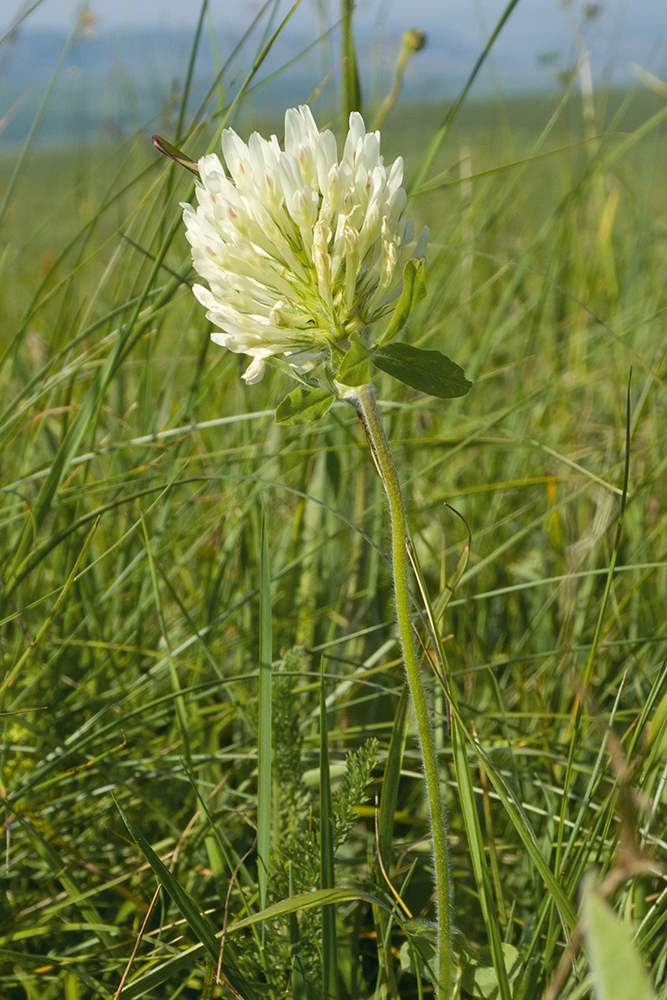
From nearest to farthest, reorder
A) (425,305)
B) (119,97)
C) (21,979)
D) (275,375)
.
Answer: (21,979) → (275,375) → (425,305) → (119,97)

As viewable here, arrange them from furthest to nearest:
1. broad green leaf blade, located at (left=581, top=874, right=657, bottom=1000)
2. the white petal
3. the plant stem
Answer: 1. the white petal
2. the plant stem
3. broad green leaf blade, located at (left=581, top=874, right=657, bottom=1000)

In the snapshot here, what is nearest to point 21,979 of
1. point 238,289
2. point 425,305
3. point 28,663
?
point 28,663

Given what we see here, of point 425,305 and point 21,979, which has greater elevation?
point 425,305

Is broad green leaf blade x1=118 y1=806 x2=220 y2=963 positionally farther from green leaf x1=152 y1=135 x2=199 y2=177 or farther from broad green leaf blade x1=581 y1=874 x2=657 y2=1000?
green leaf x1=152 y1=135 x2=199 y2=177

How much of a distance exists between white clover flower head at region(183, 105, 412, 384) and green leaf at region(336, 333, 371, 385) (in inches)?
3.1

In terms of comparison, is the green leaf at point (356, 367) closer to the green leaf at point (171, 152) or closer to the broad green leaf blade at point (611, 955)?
the green leaf at point (171, 152)

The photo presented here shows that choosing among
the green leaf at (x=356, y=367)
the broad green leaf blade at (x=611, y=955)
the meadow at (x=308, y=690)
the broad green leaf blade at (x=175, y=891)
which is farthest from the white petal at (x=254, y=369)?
the broad green leaf blade at (x=611, y=955)


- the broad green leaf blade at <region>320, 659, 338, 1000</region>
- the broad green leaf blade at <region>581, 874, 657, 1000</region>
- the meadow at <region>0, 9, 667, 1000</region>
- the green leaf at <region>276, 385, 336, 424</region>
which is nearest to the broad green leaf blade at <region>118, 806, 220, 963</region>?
the meadow at <region>0, 9, 667, 1000</region>

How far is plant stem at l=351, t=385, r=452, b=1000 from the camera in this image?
741 millimetres

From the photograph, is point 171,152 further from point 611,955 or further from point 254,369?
point 611,955

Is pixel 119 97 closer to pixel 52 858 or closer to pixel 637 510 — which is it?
pixel 637 510

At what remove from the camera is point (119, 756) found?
1.29 m

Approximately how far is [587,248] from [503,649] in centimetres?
226

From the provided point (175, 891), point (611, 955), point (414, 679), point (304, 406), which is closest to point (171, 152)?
point (304, 406)
